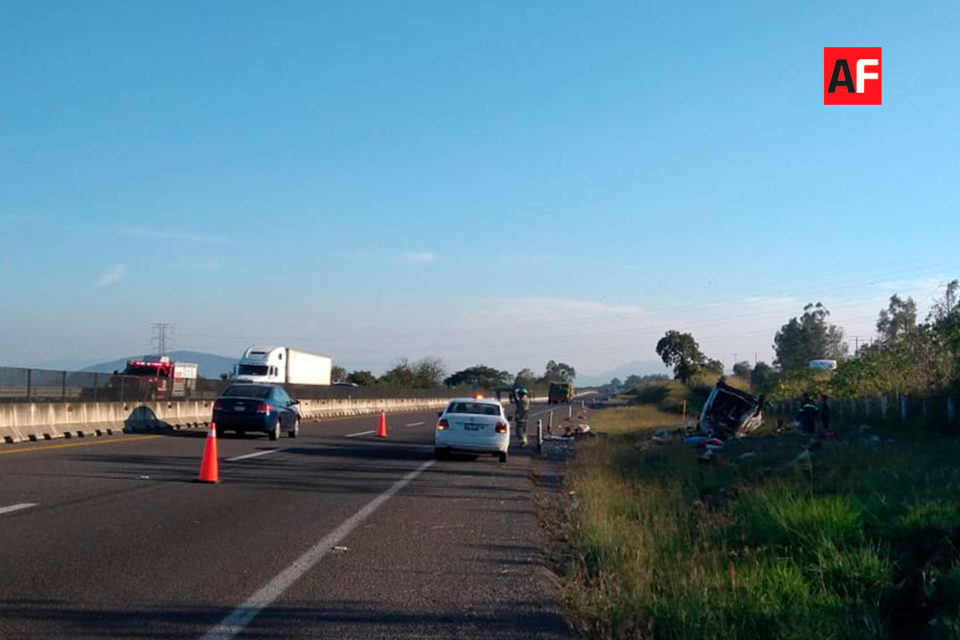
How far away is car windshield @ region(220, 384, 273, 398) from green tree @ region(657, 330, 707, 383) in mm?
76973

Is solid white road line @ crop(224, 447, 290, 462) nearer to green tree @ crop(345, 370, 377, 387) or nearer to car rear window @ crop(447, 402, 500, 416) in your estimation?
car rear window @ crop(447, 402, 500, 416)

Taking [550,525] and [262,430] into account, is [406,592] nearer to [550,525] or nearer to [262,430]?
[550,525]

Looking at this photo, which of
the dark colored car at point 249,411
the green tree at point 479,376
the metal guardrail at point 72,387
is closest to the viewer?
the dark colored car at point 249,411

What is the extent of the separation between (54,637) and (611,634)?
12.5 ft

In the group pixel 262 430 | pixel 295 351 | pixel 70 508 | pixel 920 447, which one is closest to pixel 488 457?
pixel 262 430

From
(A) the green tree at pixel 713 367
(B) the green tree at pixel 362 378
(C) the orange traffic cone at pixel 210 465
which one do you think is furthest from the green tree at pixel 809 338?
(C) the orange traffic cone at pixel 210 465

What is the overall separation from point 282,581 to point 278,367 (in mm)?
46786

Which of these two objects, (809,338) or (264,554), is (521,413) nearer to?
(264,554)

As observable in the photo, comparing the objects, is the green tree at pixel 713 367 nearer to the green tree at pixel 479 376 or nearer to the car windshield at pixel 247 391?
the green tree at pixel 479 376

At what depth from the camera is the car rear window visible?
22984mm

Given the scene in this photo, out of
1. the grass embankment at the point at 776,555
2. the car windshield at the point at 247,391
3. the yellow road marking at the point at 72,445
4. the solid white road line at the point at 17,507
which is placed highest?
the car windshield at the point at 247,391

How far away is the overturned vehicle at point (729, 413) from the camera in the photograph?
30.9 m

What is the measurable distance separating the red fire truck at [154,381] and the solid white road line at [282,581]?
1994 cm

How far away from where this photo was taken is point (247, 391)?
92.1 feet
